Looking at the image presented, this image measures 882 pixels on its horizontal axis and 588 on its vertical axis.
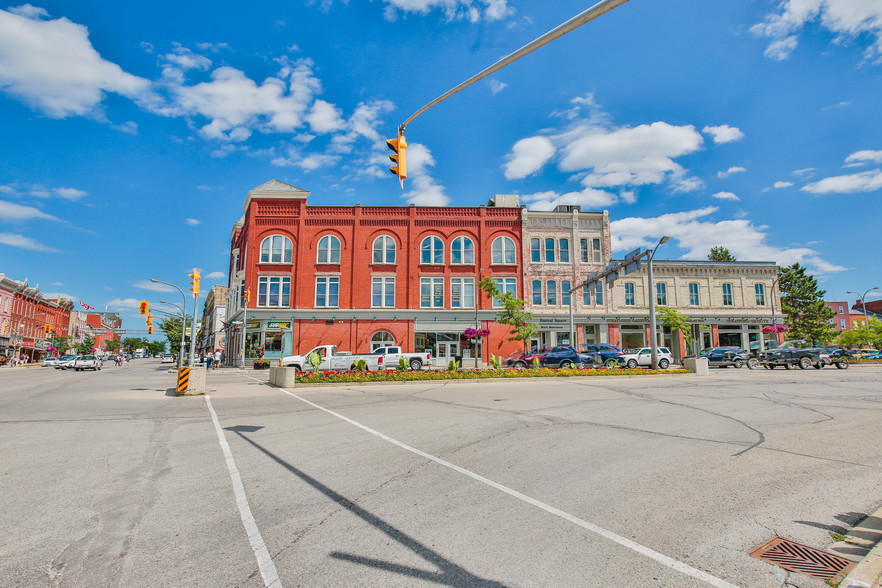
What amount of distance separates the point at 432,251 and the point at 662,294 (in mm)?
22821

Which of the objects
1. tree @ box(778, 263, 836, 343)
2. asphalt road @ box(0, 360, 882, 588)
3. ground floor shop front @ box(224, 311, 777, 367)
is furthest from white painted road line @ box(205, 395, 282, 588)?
tree @ box(778, 263, 836, 343)

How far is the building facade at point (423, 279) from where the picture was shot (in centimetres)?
4128

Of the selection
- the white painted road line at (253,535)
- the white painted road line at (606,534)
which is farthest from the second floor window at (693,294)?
the white painted road line at (253,535)

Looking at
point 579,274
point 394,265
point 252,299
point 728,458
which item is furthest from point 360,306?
point 728,458

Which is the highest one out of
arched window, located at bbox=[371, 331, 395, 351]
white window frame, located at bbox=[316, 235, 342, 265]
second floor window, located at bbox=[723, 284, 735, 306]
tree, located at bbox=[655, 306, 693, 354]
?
white window frame, located at bbox=[316, 235, 342, 265]

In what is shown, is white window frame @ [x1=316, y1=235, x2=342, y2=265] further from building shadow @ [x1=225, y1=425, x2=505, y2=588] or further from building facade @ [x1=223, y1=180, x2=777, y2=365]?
building shadow @ [x1=225, y1=425, x2=505, y2=588]

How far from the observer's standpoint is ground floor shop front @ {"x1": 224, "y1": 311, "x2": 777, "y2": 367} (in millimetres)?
40625

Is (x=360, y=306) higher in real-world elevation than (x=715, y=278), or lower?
lower

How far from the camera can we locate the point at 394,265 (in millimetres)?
42531

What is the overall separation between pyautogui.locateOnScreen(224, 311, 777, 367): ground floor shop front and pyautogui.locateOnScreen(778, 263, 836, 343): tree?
105 feet

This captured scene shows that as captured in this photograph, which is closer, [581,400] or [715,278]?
[581,400]

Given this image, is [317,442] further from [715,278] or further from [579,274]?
[715,278]

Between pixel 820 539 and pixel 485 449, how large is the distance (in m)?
4.52

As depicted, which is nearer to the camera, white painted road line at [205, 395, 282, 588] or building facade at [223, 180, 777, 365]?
white painted road line at [205, 395, 282, 588]
